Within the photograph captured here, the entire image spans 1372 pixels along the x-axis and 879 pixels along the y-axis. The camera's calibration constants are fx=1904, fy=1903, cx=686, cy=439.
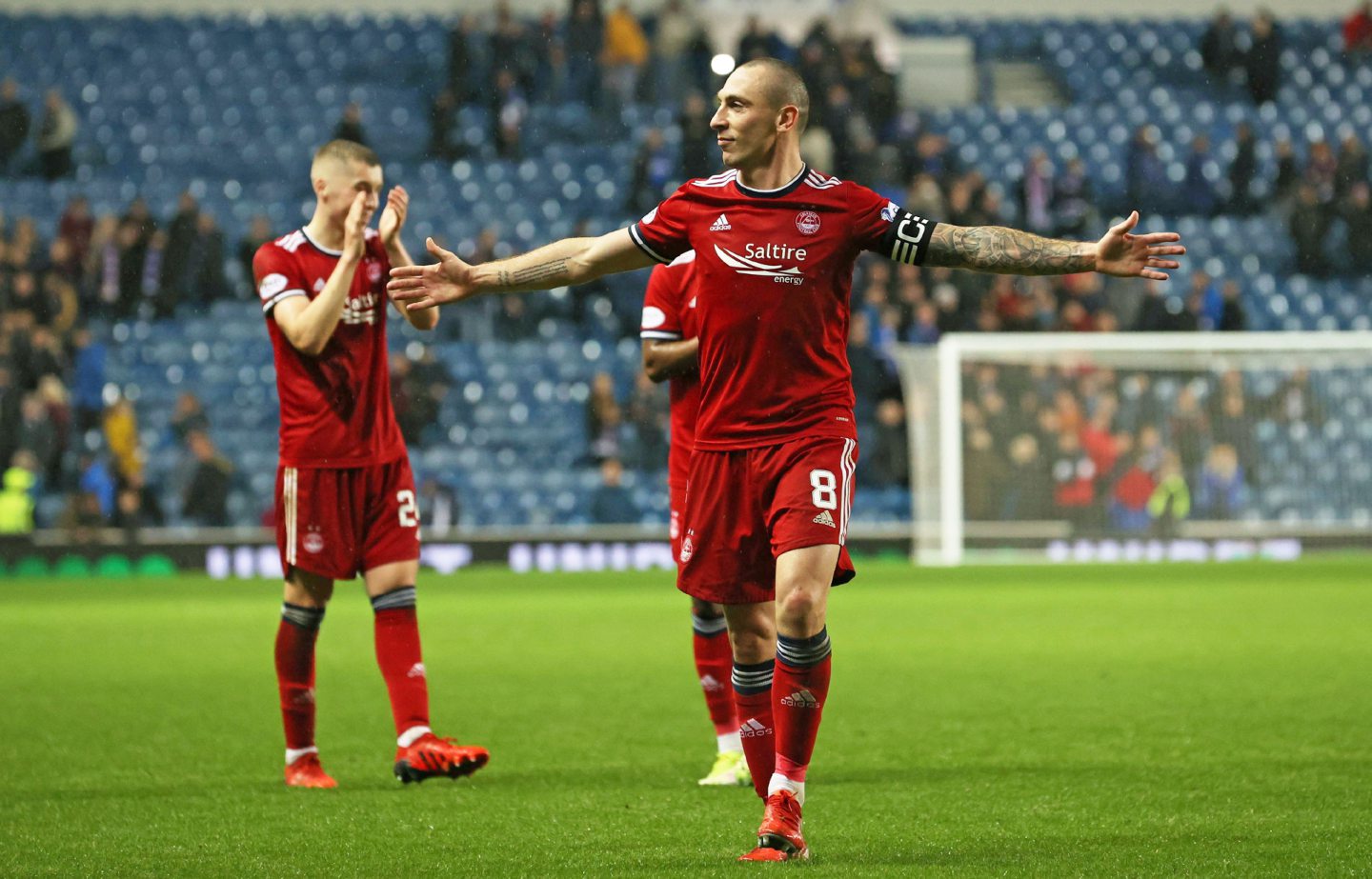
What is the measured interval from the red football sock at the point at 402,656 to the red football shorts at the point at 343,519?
153 millimetres

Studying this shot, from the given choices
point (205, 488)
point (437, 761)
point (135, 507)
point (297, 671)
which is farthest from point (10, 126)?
point (437, 761)

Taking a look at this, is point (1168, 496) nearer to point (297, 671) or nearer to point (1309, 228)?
point (1309, 228)

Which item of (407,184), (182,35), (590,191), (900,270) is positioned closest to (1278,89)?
(900,270)

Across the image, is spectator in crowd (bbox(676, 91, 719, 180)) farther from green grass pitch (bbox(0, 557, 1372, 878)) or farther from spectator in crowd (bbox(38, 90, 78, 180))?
green grass pitch (bbox(0, 557, 1372, 878))

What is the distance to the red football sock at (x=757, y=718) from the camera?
19.0ft

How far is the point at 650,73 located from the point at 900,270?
5.15 meters

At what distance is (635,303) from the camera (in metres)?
23.7

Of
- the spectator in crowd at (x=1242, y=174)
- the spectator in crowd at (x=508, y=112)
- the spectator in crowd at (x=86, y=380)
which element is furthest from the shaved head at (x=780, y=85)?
the spectator in crowd at (x=1242, y=174)

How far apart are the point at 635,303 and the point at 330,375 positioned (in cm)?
1683

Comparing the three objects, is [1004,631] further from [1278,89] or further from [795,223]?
[1278,89]

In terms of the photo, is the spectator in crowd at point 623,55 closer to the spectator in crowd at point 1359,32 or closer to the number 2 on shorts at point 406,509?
the spectator in crowd at point 1359,32

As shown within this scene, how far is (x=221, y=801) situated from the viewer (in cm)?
634

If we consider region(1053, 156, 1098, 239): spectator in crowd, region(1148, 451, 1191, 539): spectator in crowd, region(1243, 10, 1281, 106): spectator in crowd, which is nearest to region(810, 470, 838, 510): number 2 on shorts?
region(1148, 451, 1191, 539): spectator in crowd

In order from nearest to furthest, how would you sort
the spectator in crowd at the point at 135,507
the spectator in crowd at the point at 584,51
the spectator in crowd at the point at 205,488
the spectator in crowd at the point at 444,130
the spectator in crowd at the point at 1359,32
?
1. the spectator in crowd at the point at 135,507
2. the spectator in crowd at the point at 205,488
3. the spectator in crowd at the point at 444,130
4. the spectator in crowd at the point at 584,51
5. the spectator in crowd at the point at 1359,32
